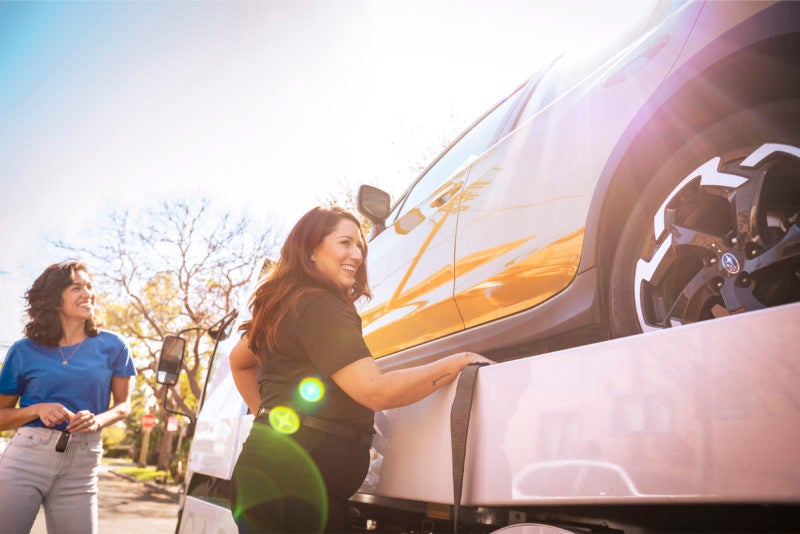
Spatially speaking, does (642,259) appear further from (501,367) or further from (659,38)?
(501,367)

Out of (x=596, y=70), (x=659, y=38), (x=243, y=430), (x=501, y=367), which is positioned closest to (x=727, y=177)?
(x=659, y=38)

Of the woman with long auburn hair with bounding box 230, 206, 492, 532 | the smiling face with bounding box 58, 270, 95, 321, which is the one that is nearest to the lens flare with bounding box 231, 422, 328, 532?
the woman with long auburn hair with bounding box 230, 206, 492, 532

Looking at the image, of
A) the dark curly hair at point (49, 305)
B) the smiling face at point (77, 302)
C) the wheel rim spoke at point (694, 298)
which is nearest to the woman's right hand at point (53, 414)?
the dark curly hair at point (49, 305)

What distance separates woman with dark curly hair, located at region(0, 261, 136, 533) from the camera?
2662 millimetres

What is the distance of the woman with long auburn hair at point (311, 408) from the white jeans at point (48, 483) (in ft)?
4.74

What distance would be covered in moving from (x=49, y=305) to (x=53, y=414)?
0.65m

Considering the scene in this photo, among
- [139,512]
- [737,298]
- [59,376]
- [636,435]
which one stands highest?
[737,298]

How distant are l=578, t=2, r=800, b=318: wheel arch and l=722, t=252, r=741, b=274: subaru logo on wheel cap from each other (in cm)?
37

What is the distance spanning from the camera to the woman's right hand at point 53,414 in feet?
8.78

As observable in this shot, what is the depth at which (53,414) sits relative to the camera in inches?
106

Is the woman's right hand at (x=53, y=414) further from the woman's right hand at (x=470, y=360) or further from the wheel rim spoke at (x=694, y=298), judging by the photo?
the wheel rim spoke at (x=694, y=298)

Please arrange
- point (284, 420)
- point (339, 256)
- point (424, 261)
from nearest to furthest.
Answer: point (284, 420) → point (339, 256) → point (424, 261)

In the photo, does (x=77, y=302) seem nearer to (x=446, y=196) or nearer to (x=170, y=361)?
(x=170, y=361)

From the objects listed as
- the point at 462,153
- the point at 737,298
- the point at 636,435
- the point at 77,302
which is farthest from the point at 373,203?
the point at 636,435
